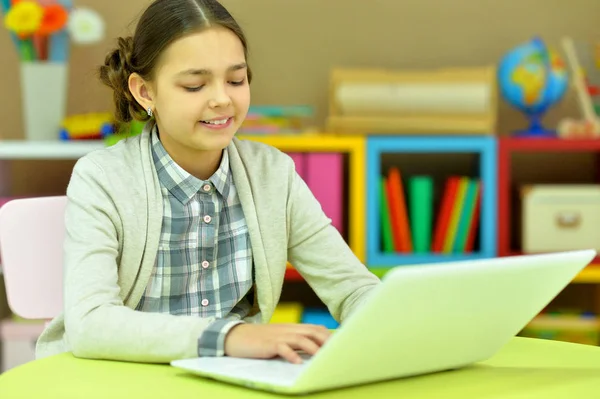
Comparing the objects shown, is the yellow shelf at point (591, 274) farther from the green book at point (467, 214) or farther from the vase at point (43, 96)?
the vase at point (43, 96)

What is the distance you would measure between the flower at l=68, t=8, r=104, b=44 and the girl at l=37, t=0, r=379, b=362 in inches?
57.8

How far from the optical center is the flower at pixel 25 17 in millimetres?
2732

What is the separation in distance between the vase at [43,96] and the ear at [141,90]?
1534 mm

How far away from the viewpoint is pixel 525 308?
90cm

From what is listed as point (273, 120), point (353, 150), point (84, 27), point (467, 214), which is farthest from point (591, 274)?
point (84, 27)

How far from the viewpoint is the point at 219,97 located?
1.22 m

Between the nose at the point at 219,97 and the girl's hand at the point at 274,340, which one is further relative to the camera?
the nose at the point at 219,97

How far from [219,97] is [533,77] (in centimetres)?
178

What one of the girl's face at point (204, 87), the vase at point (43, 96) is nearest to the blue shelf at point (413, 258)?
the vase at point (43, 96)

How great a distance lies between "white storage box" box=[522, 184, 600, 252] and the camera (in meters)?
2.80

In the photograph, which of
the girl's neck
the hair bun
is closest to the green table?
the girl's neck

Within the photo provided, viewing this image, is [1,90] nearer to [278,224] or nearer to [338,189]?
[338,189]

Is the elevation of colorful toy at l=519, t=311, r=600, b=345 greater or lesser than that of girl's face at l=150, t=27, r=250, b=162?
lesser

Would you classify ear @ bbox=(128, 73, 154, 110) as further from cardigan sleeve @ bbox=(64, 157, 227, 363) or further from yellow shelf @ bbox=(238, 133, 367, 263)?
yellow shelf @ bbox=(238, 133, 367, 263)
